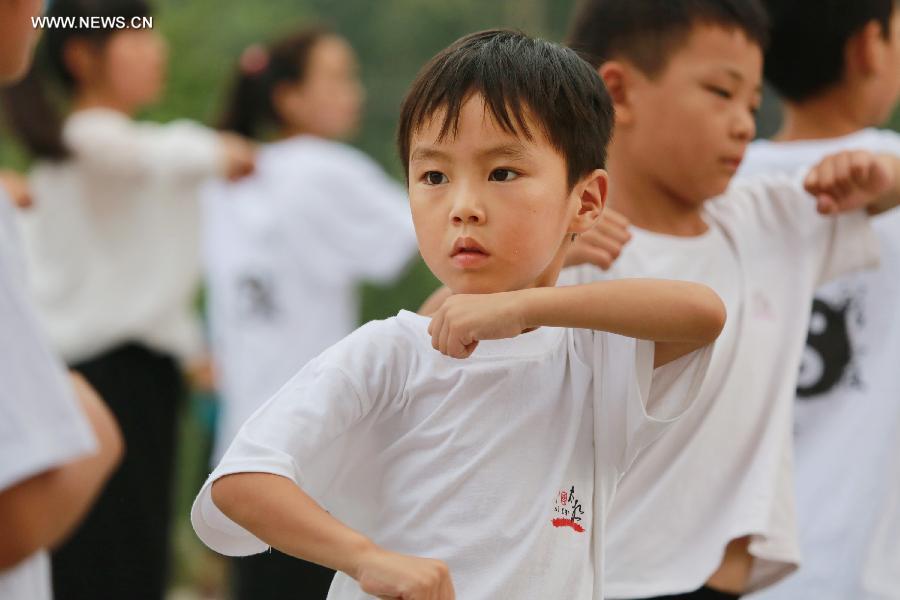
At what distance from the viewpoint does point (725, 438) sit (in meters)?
2.09

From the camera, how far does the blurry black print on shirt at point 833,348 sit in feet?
8.40

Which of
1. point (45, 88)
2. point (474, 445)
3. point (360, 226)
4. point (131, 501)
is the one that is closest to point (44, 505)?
point (474, 445)

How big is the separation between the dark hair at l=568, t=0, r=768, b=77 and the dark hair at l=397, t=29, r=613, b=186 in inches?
17.4

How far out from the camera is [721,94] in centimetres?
212

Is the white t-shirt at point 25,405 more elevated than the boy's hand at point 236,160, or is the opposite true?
the boy's hand at point 236,160

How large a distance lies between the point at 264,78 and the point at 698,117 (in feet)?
10.3

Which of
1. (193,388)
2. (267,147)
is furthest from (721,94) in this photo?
(193,388)

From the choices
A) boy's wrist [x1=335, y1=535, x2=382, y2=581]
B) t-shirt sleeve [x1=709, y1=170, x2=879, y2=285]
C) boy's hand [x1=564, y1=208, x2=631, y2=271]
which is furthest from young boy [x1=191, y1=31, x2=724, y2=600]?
t-shirt sleeve [x1=709, y1=170, x2=879, y2=285]

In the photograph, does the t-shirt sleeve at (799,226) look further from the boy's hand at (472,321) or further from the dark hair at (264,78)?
the dark hair at (264,78)

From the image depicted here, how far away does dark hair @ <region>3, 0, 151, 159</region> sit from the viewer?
3721mm

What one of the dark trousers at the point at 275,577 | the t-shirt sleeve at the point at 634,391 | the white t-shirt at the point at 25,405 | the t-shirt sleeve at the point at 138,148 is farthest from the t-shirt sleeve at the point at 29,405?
the dark trousers at the point at 275,577

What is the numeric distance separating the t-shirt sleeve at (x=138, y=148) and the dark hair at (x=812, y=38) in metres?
1.90

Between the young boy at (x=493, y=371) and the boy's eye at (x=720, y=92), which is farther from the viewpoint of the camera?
the boy's eye at (x=720, y=92)

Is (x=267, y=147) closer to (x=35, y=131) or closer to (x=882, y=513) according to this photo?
(x=35, y=131)
